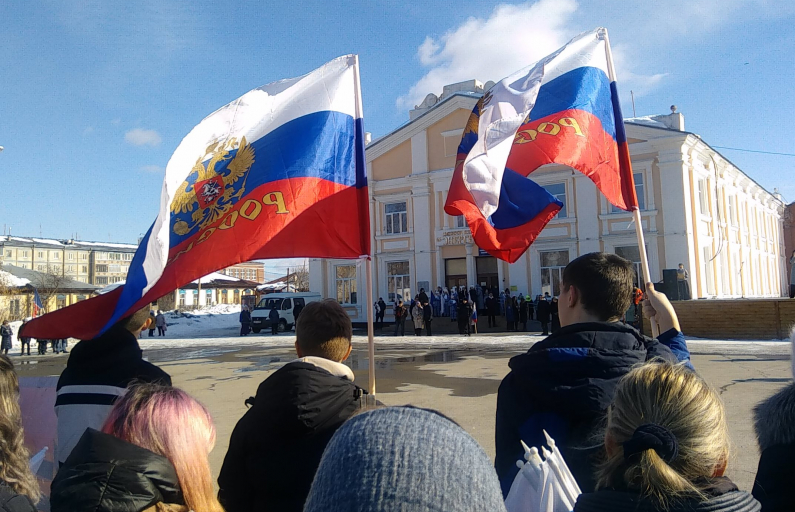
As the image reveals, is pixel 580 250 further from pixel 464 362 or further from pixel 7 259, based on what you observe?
pixel 7 259

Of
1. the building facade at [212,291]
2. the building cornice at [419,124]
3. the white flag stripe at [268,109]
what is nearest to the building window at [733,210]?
the building cornice at [419,124]

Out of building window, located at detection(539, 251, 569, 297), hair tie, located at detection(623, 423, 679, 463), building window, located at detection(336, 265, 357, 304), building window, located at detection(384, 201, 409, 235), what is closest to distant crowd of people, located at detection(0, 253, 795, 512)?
hair tie, located at detection(623, 423, 679, 463)

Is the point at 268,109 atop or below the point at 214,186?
atop

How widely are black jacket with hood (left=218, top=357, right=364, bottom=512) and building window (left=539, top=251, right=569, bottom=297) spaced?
2696cm

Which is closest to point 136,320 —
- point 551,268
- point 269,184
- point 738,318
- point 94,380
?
point 94,380

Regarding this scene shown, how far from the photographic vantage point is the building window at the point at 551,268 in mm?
28391

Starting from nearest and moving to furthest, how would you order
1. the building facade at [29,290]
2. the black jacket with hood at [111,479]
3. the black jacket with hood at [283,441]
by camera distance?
1. the black jacket with hood at [111,479]
2. the black jacket with hood at [283,441]
3. the building facade at [29,290]

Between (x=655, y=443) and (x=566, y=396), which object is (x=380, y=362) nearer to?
(x=566, y=396)

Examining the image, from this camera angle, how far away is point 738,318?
18.8 metres

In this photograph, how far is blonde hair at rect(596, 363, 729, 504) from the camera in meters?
1.52

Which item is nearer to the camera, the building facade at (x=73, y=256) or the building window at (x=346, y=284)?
the building window at (x=346, y=284)

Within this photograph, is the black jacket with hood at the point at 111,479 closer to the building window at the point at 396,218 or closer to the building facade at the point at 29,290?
the building window at the point at 396,218

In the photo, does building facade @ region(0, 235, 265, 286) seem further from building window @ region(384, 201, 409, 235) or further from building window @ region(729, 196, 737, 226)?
building window @ region(729, 196, 737, 226)

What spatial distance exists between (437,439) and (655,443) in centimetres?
89
